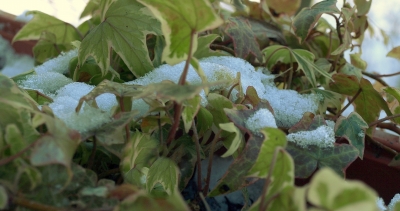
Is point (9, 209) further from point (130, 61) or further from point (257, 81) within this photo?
point (257, 81)

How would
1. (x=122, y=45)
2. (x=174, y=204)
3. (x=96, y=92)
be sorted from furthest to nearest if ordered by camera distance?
(x=122, y=45) → (x=96, y=92) → (x=174, y=204)

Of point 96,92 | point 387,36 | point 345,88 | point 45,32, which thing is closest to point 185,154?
point 96,92

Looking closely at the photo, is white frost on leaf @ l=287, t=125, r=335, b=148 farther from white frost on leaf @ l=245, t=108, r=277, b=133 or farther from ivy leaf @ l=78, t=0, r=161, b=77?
ivy leaf @ l=78, t=0, r=161, b=77

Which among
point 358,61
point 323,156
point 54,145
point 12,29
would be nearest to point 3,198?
point 54,145

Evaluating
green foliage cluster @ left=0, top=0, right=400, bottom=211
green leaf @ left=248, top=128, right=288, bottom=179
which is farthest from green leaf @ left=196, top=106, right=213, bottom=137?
green leaf @ left=248, top=128, right=288, bottom=179

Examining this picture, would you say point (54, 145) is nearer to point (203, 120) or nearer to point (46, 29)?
point (203, 120)

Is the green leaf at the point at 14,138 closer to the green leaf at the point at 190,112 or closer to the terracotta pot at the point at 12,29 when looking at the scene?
the green leaf at the point at 190,112

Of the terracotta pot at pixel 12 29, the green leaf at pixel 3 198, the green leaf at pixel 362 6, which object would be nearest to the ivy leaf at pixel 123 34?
the green leaf at pixel 3 198
